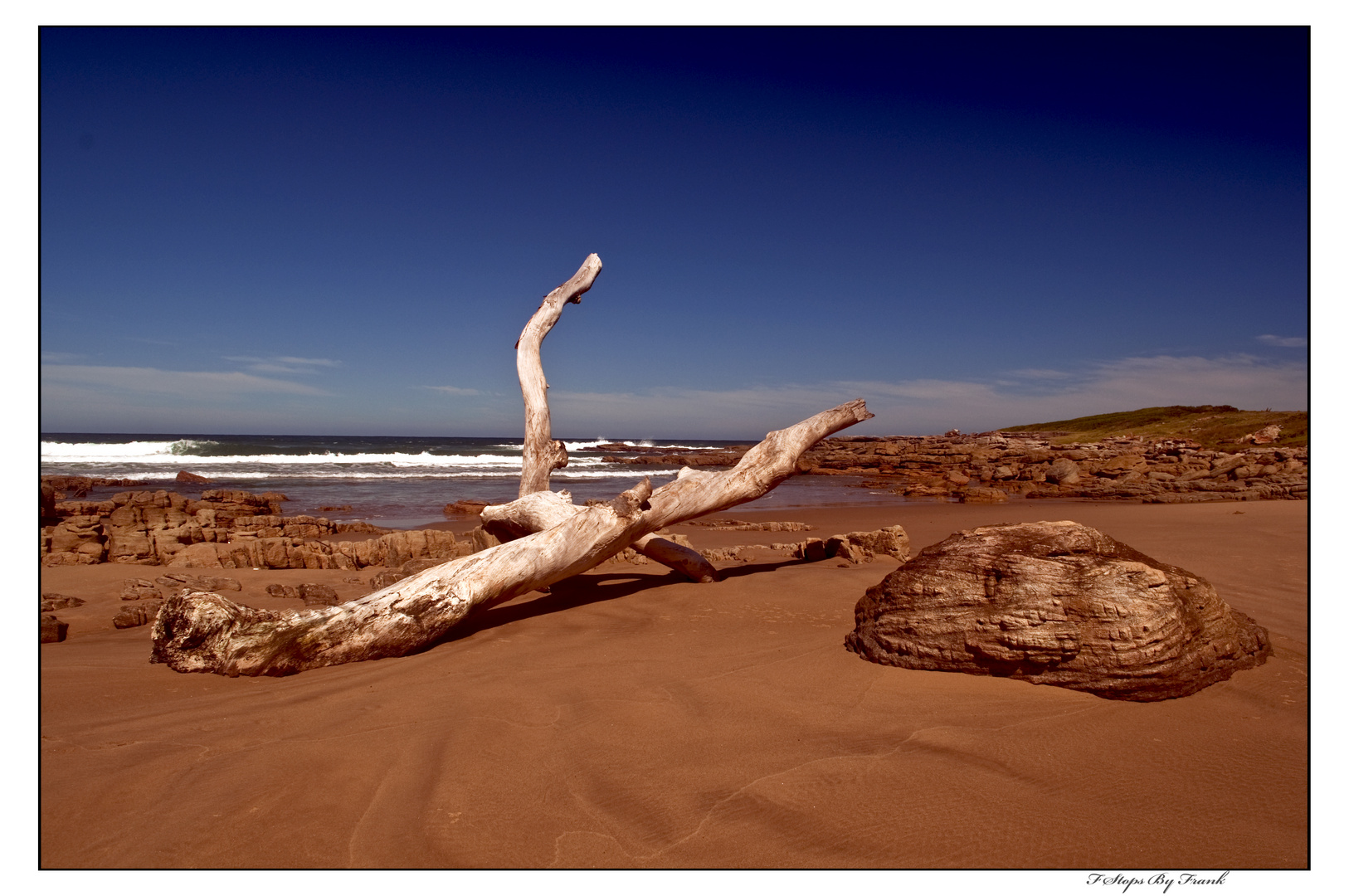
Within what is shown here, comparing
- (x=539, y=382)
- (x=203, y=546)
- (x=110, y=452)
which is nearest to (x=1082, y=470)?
(x=539, y=382)

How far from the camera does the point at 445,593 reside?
4.59 metres

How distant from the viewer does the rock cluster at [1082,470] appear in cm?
1567

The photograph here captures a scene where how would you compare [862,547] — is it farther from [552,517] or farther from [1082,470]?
[1082,470]

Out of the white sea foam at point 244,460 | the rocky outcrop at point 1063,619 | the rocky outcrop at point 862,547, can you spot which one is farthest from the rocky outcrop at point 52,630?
the white sea foam at point 244,460

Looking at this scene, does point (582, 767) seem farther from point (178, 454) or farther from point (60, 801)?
point (178, 454)

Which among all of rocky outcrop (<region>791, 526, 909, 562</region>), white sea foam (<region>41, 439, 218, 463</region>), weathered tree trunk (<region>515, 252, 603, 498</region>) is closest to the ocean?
white sea foam (<region>41, 439, 218, 463</region>)

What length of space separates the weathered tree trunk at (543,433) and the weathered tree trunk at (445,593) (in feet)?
1.40

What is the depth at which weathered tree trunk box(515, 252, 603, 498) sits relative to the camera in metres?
7.31

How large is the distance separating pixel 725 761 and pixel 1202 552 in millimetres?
7088

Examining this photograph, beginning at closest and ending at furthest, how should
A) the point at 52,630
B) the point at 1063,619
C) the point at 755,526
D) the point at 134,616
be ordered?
the point at 1063,619, the point at 52,630, the point at 134,616, the point at 755,526

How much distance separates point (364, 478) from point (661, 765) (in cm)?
2863

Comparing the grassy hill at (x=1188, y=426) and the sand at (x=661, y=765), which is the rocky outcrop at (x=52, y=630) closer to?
the sand at (x=661, y=765)
